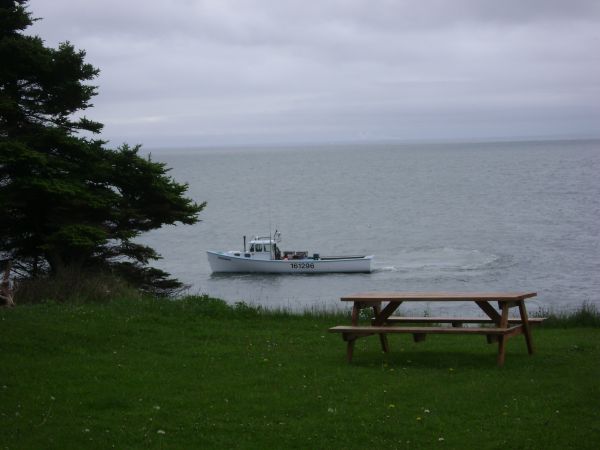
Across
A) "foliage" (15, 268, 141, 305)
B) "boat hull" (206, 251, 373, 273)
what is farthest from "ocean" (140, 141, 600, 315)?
"foliage" (15, 268, 141, 305)

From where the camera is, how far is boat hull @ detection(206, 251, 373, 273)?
47.6 m

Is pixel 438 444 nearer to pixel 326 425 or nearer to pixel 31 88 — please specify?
pixel 326 425

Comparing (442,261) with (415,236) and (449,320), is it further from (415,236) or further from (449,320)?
(449,320)

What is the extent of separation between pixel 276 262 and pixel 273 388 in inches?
1590

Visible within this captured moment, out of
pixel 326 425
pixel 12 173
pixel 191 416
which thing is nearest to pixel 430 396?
pixel 326 425

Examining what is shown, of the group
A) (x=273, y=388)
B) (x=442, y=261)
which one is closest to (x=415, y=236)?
(x=442, y=261)

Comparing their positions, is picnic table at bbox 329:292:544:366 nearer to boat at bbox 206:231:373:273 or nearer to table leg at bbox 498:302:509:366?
table leg at bbox 498:302:509:366

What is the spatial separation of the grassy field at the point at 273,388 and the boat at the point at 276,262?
34120mm

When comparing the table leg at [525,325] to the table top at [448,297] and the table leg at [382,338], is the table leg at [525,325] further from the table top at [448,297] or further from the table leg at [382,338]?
the table leg at [382,338]

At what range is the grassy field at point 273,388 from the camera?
7332 mm

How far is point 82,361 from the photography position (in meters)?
10.5

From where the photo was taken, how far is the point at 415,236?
206ft

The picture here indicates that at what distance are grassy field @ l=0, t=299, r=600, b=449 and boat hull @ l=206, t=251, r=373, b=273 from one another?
3380 centimetres

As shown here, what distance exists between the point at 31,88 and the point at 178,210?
4.95 m
